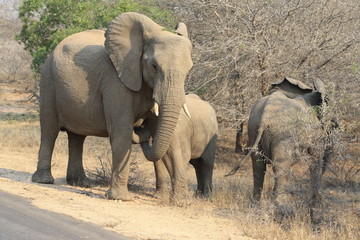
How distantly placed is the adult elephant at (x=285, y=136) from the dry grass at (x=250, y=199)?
28 cm

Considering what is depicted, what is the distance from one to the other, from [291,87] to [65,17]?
9380 millimetres

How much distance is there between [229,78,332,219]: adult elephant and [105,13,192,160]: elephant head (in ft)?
5.29

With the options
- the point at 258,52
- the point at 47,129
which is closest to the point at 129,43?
the point at 47,129

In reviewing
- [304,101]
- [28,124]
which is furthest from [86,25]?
[304,101]

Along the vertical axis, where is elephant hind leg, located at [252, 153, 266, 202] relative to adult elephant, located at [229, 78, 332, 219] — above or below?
below

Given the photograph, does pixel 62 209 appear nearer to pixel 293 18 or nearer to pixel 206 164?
pixel 206 164

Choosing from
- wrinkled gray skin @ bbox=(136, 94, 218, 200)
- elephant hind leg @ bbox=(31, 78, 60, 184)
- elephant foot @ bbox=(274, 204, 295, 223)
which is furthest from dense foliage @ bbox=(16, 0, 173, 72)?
elephant foot @ bbox=(274, 204, 295, 223)

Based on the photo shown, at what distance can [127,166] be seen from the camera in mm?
9953

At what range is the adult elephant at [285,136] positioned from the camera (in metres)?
8.80

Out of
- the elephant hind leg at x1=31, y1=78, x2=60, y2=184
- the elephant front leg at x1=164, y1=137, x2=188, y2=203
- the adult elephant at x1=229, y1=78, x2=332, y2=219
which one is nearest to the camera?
the adult elephant at x1=229, y1=78, x2=332, y2=219

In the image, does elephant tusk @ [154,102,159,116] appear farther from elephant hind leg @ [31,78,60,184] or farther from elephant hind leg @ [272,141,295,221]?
elephant hind leg @ [31,78,60,184]

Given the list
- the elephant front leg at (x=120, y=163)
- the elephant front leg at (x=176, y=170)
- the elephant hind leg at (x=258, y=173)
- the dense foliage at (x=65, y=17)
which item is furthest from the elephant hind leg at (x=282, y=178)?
the dense foliage at (x=65, y=17)

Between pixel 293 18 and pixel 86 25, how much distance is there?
632cm

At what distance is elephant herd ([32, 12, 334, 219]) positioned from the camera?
360 inches
